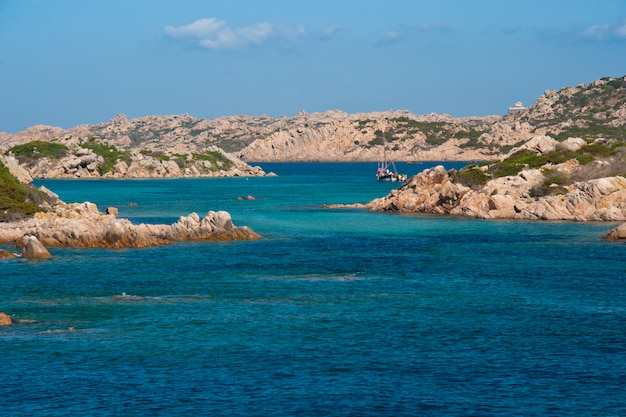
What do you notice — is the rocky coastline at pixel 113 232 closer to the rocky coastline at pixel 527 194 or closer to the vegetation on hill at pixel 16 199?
the vegetation on hill at pixel 16 199

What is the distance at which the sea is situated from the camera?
2930 cm

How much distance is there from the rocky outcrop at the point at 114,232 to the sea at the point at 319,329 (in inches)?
94.7

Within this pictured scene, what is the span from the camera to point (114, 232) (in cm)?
6794

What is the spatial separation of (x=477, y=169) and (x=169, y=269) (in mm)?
59894

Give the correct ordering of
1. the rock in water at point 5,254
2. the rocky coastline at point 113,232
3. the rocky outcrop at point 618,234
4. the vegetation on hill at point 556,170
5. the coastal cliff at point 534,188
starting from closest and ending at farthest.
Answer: the rock in water at point 5,254 < the rocky coastline at point 113,232 < the rocky outcrop at point 618,234 < the coastal cliff at point 534,188 < the vegetation on hill at point 556,170

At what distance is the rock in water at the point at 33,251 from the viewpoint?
60.8m

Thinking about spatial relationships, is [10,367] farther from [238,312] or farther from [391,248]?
[391,248]

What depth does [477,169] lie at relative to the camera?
10925 cm

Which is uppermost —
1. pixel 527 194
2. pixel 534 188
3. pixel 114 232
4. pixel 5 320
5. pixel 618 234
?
pixel 534 188

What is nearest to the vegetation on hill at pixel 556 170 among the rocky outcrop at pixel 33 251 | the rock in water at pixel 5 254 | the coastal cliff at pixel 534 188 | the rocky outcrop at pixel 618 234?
the coastal cliff at pixel 534 188

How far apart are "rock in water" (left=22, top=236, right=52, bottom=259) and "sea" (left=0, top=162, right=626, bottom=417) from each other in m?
1.16

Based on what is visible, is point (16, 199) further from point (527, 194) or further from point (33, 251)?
point (527, 194)

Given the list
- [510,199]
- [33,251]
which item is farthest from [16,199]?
[510,199]

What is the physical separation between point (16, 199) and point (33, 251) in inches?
963
